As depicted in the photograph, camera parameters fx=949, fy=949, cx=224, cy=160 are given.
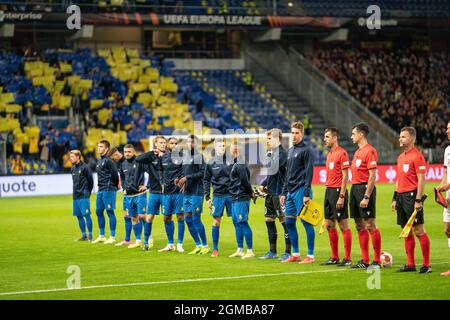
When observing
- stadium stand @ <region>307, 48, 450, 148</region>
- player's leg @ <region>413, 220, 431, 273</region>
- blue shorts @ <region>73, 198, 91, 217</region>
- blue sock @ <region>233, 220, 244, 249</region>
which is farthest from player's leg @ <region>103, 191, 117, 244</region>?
stadium stand @ <region>307, 48, 450, 148</region>

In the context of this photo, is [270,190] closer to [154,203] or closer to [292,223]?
[292,223]

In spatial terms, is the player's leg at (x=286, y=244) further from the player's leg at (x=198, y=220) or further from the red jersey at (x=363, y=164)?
the red jersey at (x=363, y=164)

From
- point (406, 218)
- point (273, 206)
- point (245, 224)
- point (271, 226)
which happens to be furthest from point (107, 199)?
point (406, 218)

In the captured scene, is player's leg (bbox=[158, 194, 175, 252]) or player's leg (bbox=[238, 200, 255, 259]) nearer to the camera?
player's leg (bbox=[238, 200, 255, 259])

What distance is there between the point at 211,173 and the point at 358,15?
3174cm

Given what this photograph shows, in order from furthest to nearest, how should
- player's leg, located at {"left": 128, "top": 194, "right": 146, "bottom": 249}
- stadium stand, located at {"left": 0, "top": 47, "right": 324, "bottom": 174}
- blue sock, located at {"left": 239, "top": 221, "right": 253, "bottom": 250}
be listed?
1. stadium stand, located at {"left": 0, "top": 47, "right": 324, "bottom": 174}
2. player's leg, located at {"left": 128, "top": 194, "right": 146, "bottom": 249}
3. blue sock, located at {"left": 239, "top": 221, "right": 253, "bottom": 250}

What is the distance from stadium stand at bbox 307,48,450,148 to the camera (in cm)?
4778

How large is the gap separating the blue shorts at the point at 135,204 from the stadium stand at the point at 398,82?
2853cm

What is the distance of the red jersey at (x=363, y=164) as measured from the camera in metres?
15.1

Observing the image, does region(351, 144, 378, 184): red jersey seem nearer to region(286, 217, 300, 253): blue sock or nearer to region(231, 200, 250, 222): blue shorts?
region(286, 217, 300, 253): blue sock

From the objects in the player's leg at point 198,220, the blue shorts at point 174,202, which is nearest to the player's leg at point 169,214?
the blue shorts at point 174,202

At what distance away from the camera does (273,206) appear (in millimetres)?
17312

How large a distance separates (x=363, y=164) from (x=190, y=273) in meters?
3.29

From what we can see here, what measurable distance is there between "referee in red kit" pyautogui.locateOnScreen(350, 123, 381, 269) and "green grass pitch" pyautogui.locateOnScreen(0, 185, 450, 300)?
0.43m
